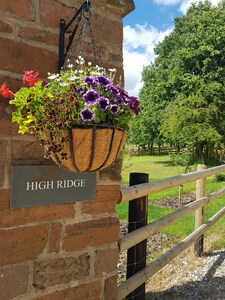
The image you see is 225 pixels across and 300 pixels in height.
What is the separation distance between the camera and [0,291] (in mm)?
2016

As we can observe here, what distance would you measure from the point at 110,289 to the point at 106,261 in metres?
0.21

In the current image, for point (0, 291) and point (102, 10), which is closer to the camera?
point (0, 291)

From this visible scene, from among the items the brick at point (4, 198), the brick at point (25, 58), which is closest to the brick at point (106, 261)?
the brick at point (4, 198)

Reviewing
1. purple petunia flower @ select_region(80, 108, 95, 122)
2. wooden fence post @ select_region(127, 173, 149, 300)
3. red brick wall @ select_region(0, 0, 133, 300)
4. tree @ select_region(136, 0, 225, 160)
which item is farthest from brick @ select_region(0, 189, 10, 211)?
tree @ select_region(136, 0, 225, 160)

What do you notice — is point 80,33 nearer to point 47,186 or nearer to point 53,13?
point 53,13

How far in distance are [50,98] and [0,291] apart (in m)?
1.05

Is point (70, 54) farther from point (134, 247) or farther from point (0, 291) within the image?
→ point (134, 247)

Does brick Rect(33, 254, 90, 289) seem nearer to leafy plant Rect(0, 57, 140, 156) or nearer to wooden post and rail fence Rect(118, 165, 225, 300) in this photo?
wooden post and rail fence Rect(118, 165, 225, 300)

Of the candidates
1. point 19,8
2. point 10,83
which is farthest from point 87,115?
point 19,8

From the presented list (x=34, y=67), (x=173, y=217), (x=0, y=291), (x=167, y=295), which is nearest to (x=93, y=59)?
(x=34, y=67)

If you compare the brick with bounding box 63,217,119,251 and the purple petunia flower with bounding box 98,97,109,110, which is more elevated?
the purple petunia flower with bounding box 98,97,109,110

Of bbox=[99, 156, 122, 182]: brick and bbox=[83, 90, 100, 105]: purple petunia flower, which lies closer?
bbox=[83, 90, 100, 105]: purple petunia flower

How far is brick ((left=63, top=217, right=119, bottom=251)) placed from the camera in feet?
7.70

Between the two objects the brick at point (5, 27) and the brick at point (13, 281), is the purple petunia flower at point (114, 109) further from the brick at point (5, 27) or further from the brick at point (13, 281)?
the brick at point (13, 281)
